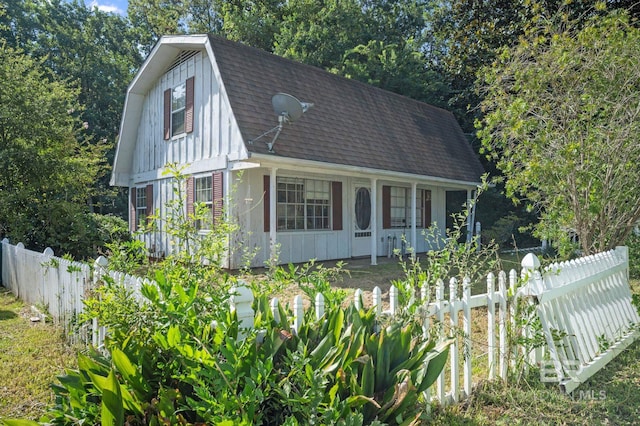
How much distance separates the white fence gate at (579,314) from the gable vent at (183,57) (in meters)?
9.92

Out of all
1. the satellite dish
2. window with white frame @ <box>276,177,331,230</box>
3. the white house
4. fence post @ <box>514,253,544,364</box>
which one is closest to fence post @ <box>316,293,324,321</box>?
fence post @ <box>514,253,544,364</box>

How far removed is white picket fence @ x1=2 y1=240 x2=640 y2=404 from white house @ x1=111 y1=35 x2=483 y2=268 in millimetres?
3550

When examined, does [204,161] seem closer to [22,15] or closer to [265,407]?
[265,407]

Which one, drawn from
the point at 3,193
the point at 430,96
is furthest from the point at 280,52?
the point at 3,193

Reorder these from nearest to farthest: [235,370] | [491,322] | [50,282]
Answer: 1. [235,370]
2. [491,322]
3. [50,282]

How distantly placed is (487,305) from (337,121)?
917cm

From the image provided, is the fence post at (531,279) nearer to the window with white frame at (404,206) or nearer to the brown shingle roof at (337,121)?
the brown shingle roof at (337,121)

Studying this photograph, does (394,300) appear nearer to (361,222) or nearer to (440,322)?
(440,322)

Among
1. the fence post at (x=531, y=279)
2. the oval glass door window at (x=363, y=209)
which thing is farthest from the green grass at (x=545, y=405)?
the oval glass door window at (x=363, y=209)

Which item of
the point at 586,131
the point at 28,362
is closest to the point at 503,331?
the point at 586,131

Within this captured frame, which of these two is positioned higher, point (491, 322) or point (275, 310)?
point (275, 310)

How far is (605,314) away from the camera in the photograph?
4.75 m

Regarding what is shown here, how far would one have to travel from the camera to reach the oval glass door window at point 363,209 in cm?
1311

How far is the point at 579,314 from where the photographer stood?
14.0 ft
